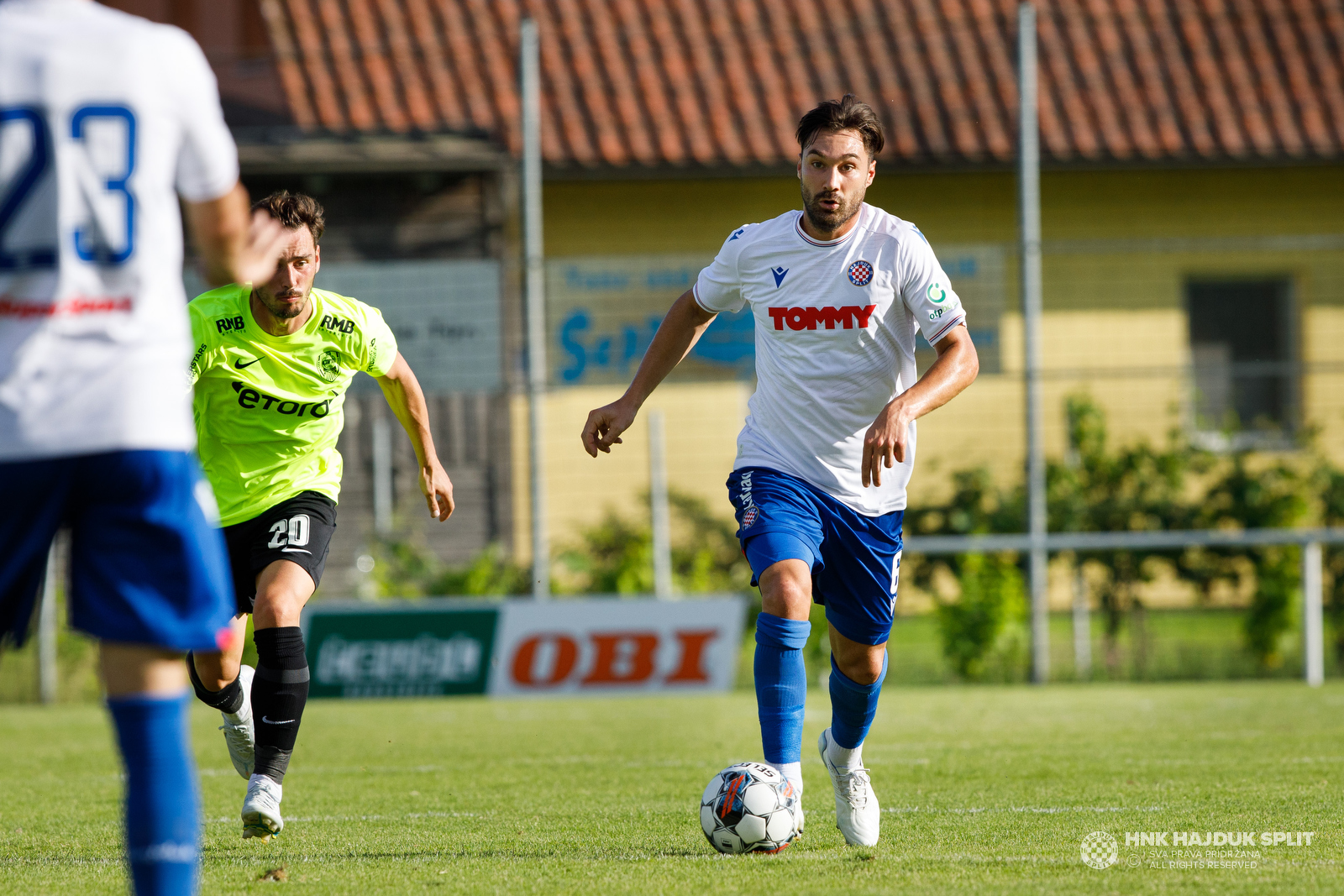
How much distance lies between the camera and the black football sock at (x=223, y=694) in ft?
17.8

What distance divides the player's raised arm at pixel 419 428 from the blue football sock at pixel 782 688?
1427 mm

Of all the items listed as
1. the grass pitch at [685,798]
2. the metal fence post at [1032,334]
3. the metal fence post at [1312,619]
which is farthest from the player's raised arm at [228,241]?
the metal fence post at [1312,619]

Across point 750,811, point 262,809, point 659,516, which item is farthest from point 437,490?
point 659,516

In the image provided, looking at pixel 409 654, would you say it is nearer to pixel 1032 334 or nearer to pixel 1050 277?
pixel 1032 334

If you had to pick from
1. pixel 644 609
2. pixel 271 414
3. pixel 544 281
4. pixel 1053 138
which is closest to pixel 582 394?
pixel 544 281

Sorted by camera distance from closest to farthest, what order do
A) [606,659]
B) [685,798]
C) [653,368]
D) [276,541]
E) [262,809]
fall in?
[262,809], [653,368], [276,541], [685,798], [606,659]

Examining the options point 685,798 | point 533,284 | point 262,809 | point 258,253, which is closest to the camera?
point 258,253

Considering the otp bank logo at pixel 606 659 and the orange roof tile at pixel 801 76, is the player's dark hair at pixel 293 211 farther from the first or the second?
the orange roof tile at pixel 801 76

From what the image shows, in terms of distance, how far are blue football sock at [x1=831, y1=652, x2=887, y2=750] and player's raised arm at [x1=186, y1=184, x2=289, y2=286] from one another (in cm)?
249

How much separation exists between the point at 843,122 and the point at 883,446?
43.2 inches

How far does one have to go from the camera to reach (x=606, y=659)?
10406mm

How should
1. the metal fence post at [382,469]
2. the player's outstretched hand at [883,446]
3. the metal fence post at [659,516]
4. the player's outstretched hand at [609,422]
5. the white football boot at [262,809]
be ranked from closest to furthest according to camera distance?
the player's outstretched hand at [883,446] < the white football boot at [262,809] < the player's outstretched hand at [609,422] < the metal fence post at [659,516] < the metal fence post at [382,469]

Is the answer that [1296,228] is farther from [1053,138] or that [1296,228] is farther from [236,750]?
[236,750]

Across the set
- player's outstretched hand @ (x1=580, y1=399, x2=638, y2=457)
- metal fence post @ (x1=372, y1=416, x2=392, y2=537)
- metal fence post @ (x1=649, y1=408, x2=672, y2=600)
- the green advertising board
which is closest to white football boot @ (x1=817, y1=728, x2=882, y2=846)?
player's outstretched hand @ (x1=580, y1=399, x2=638, y2=457)
